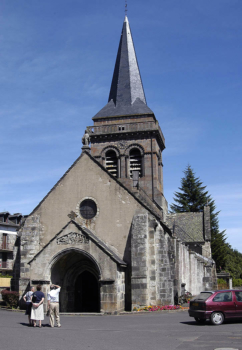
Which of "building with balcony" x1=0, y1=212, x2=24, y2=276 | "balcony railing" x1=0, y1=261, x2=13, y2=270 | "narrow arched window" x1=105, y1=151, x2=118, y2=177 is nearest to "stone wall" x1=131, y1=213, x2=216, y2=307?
"narrow arched window" x1=105, y1=151, x2=118, y2=177

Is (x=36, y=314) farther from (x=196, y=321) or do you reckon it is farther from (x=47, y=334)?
(x=196, y=321)

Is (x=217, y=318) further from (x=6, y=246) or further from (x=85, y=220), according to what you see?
(x=6, y=246)

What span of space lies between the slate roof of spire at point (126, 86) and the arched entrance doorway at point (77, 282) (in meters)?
19.2

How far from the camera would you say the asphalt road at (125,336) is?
9.38m

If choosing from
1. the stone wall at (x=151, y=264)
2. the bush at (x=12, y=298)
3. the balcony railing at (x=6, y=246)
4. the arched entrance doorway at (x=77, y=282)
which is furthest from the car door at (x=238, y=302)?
the balcony railing at (x=6, y=246)

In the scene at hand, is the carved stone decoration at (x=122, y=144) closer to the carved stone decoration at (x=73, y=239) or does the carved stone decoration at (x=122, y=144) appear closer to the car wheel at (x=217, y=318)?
the carved stone decoration at (x=73, y=239)

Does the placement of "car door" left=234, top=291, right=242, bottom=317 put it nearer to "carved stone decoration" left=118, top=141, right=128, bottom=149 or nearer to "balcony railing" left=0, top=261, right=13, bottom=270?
"carved stone decoration" left=118, top=141, right=128, bottom=149

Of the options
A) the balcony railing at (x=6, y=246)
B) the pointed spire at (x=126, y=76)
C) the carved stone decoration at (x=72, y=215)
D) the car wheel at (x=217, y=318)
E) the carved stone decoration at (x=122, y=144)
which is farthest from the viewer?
the balcony railing at (x=6, y=246)

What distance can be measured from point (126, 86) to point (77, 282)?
75.8 ft

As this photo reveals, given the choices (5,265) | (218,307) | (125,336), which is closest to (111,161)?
(5,265)

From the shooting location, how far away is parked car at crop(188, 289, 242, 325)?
44.0ft

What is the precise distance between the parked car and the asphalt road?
291mm

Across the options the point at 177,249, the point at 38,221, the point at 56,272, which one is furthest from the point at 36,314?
the point at 177,249

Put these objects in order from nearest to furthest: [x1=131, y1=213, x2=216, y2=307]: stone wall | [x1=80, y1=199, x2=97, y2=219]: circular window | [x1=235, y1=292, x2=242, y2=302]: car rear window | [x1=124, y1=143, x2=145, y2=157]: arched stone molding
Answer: [x1=235, y1=292, x2=242, y2=302]: car rear window
[x1=131, y1=213, x2=216, y2=307]: stone wall
[x1=80, y1=199, x2=97, y2=219]: circular window
[x1=124, y1=143, x2=145, y2=157]: arched stone molding
